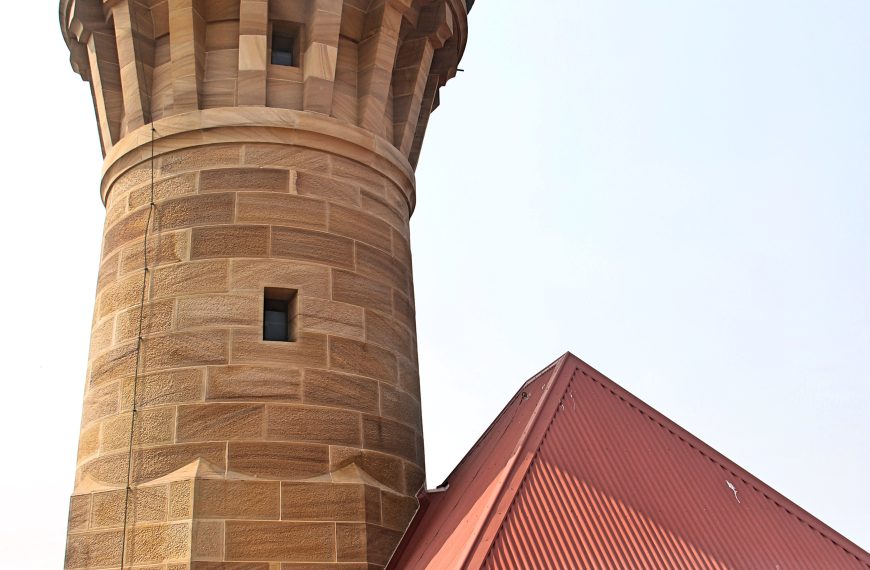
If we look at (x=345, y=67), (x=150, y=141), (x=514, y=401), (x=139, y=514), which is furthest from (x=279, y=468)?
(x=345, y=67)

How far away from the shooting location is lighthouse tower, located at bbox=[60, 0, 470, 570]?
32.1ft

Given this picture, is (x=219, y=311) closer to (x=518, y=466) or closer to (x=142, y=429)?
(x=142, y=429)

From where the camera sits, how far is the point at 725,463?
1034 cm

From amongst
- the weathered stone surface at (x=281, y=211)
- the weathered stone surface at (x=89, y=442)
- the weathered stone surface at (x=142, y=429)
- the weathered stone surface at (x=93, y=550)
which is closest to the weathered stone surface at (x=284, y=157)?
the weathered stone surface at (x=281, y=211)

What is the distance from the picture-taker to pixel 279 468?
9.90 metres

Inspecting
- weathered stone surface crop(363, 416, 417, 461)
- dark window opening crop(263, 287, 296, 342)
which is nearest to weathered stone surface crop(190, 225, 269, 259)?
dark window opening crop(263, 287, 296, 342)

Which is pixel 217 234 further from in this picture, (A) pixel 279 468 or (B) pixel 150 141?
(A) pixel 279 468

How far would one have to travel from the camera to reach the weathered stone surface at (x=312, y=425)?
1007 centimetres

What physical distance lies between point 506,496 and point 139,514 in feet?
12.8

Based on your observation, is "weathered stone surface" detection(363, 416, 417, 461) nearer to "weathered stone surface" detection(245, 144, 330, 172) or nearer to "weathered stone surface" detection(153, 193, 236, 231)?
"weathered stone surface" detection(153, 193, 236, 231)

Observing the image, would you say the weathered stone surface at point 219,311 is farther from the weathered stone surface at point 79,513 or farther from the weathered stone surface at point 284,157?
the weathered stone surface at point 79,513

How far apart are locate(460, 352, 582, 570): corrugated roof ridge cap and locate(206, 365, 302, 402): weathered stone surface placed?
2.61 metres

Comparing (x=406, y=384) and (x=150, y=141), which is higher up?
(x=150, y=141)

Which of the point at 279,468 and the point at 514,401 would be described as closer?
the point at 279,468
